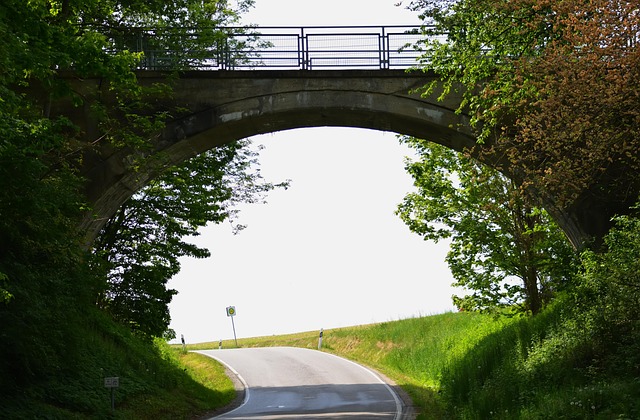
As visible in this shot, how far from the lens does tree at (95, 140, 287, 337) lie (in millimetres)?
22922

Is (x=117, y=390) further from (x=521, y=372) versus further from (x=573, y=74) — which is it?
(x=573, y=74)

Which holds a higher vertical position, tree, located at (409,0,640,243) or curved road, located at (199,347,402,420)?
tree, located at (409,0,640,243)

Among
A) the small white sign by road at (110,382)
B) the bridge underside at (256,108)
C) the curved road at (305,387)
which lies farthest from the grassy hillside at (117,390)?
the bridge underside at (256,108)

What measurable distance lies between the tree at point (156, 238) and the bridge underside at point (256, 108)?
9.35 ft

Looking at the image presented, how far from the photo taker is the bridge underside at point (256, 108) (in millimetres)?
19984

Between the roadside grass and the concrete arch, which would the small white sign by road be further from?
the roadside grass

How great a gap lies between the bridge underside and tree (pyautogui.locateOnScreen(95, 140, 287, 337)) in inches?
112

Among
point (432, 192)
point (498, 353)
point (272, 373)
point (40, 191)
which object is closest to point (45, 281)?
point (40, 191)

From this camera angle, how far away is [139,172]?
20.1 metres

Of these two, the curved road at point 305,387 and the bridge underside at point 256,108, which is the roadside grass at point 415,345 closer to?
the curved road at point 305,387

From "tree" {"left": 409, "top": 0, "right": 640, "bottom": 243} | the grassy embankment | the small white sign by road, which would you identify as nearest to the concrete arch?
the grassy embankment

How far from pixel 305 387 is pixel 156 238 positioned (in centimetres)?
709

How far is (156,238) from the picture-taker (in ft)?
79.5

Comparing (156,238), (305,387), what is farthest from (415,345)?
(156,238)
